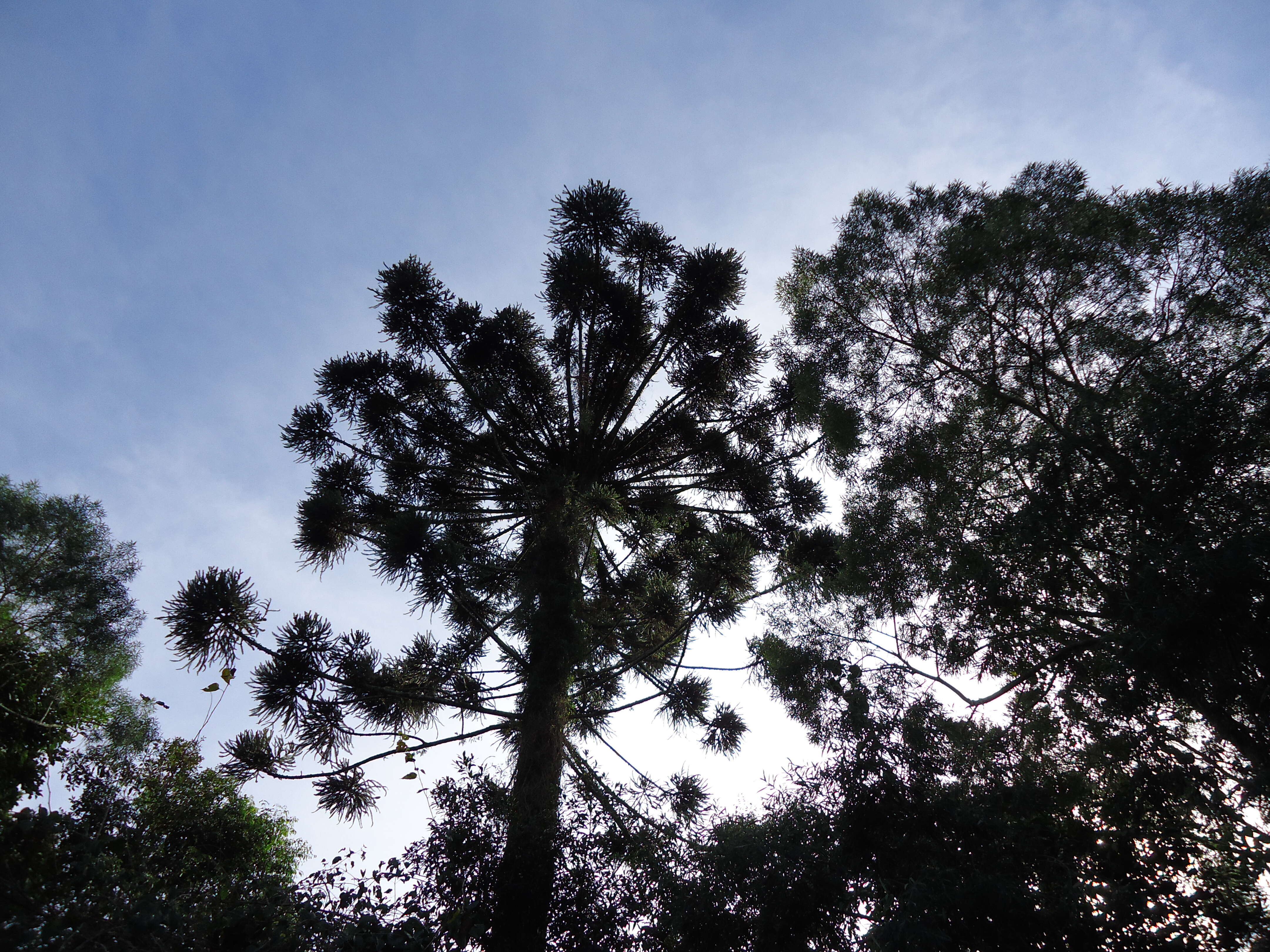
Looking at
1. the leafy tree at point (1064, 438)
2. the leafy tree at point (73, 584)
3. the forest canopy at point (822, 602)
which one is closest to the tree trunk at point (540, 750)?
the forest canopy at point (822, 602)

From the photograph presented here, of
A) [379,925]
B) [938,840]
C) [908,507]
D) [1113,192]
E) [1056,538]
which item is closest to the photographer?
[379,925]

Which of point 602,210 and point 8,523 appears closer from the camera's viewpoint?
point 602,210

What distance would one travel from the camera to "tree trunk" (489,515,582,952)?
14.9 feet

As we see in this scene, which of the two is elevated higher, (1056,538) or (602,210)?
(602,210)

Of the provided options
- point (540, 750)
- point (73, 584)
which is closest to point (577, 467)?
point (540, 750)

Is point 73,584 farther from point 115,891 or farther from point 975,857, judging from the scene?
point 975,857

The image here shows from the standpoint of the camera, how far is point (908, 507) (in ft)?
25.0

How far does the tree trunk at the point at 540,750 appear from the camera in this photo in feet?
14.9

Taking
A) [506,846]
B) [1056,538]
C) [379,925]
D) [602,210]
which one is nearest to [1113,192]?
[1056,538]

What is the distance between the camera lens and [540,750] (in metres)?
5.97

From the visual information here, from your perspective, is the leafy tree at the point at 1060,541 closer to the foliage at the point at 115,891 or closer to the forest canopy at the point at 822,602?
the forest canopy at the point at 822,602

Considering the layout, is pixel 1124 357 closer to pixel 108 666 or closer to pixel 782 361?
pixel 782 361

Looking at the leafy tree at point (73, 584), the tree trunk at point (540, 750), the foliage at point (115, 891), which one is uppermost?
the leafy tree at point (73, 584)

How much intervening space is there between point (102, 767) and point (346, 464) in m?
4.75
